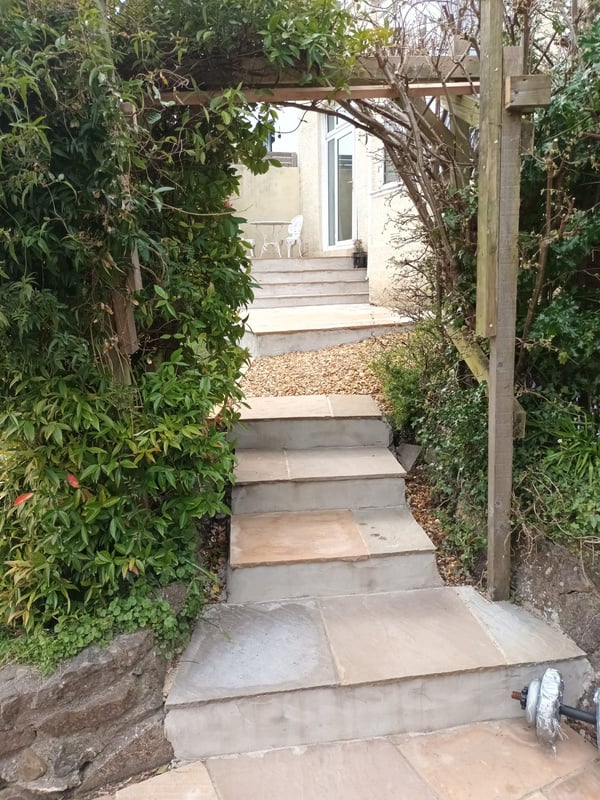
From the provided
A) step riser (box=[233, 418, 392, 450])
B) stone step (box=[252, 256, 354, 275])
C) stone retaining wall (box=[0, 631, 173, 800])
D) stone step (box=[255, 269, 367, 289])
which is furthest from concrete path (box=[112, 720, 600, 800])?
stone step (box=[252, 256, 354, 275])

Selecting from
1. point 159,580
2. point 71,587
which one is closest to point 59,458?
point 71,587

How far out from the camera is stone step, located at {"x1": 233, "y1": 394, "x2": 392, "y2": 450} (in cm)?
324

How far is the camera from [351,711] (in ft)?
6.70

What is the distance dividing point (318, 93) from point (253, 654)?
238 centimetres

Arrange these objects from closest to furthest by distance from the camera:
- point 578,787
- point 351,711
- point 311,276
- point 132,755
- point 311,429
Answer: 1. point 578,787
2. point 132,755
3. point 351,711
4. point 311,429
5. point 311,276

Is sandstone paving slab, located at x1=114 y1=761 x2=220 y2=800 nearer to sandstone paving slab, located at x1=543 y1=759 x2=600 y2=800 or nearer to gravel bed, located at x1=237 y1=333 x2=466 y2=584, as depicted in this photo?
sandstone paving slab, located at x1=543 y1=759 x2=600 y2=800

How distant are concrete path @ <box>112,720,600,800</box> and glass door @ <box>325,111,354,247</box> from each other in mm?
7729

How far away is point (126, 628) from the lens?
204 centimetres

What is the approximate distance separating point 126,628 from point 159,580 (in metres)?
0.23

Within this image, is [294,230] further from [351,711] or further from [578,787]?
[578,787]

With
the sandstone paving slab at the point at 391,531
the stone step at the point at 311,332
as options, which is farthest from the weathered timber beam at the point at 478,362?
the stone step at the point at 311,332

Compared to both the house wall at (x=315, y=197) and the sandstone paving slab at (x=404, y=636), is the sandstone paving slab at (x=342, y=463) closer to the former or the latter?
the sandstone paving slab at (x=404, y=636)

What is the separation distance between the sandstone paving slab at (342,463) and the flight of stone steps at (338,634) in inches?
0.5

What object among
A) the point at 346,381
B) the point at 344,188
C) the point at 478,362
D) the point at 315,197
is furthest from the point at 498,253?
the point at 315,197
